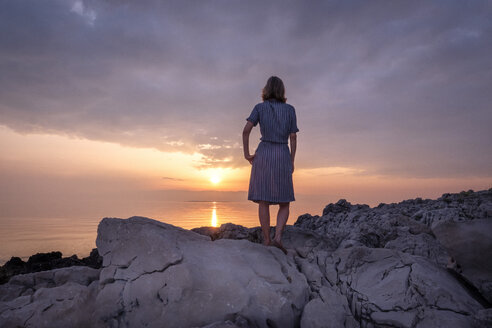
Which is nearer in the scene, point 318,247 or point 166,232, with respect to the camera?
point 166,232

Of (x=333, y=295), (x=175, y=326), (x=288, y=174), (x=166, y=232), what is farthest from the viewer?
(x=288, y=174)

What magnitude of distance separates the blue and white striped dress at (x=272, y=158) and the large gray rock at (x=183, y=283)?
116 centimetres

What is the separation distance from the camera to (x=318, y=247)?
17.9 feet

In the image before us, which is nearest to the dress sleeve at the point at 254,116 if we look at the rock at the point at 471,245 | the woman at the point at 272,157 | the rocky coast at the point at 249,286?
the woman at the point at 272,157

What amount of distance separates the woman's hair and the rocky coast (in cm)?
257

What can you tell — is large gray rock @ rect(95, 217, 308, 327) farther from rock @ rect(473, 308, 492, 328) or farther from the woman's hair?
the woman's hair

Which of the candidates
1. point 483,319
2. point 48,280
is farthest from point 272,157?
point 48,280

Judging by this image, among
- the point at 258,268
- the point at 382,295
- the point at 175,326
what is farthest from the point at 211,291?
the point at 382,295

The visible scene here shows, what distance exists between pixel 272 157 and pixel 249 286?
87.6 inches

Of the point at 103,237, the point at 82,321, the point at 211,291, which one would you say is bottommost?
the point at 82,321

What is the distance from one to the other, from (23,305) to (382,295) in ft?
15.4

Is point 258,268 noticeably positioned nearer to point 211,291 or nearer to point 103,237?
point 211,291

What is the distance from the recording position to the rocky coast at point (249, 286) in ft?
11.2

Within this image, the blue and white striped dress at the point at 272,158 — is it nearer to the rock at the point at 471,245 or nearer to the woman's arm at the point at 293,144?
the woman's arm at the point at 293,144
